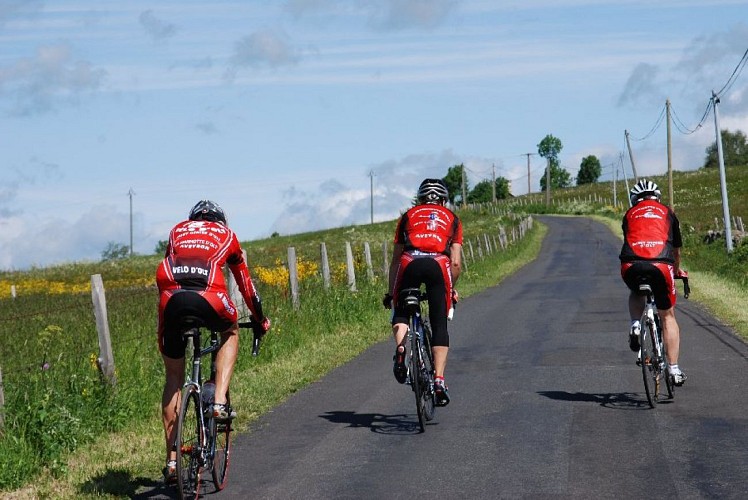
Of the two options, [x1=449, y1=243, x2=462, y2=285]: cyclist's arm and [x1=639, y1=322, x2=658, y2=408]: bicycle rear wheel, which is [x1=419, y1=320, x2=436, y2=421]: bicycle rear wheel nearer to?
[x1=449, y1=243, x2=462, y2=285]: cyclist's arm

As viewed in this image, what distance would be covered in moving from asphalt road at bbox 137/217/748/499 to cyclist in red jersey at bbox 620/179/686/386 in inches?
26.3

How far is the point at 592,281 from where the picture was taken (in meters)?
31.7

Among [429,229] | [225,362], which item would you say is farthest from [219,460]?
[429,229]

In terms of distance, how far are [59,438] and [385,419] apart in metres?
2.91

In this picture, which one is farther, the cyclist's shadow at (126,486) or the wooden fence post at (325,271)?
the wooden fence post at (325,271)

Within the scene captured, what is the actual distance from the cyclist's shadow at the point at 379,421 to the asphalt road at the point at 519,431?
2 cm

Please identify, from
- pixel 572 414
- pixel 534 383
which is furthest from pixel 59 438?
pixel 534 383

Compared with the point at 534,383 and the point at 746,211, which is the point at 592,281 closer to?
the point at 534,383

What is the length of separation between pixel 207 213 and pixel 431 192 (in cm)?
297

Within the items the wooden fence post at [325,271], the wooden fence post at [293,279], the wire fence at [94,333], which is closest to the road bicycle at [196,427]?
the wire fence at [94,333]

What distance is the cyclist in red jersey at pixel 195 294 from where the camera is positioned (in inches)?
274

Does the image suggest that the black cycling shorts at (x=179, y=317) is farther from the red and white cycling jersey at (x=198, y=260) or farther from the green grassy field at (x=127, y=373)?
the green grassy field at (x=127, y=373)

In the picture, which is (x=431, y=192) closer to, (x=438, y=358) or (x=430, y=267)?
(x=430, y=267)

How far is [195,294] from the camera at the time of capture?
6.94m
